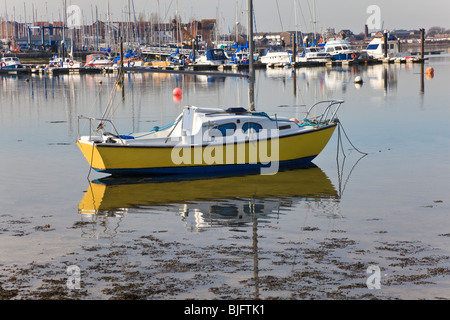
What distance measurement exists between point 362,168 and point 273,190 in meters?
4.81

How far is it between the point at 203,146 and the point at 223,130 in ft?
2.73

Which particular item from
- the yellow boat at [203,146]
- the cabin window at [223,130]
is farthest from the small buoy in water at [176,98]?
the cabin window at [223,130]

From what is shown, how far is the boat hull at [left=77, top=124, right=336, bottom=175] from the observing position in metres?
21.8

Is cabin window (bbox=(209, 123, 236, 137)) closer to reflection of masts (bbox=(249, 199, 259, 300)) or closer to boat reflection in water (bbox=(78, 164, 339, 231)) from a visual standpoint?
boat reflection in water (bbox=(78, 164, 339, 231))

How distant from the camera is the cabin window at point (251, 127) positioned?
885 inches

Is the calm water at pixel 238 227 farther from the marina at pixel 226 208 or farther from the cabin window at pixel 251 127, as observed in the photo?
the cabin window at pixel 251 127

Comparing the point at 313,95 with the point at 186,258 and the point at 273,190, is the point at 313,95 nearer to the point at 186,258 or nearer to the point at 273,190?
the point at 273,190

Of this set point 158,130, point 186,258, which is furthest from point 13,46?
point 186,258

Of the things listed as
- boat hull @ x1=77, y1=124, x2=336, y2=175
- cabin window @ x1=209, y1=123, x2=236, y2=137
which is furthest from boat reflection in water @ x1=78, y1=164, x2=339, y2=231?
cabin window @ x1=209, y1=123, x2=236, y2=137

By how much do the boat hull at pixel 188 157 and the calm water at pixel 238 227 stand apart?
0.67m

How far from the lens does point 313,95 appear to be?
184 feet

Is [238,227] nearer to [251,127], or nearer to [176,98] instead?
[251,127]

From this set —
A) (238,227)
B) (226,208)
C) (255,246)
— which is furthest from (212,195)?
(255,246)

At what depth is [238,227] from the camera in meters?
15.9
